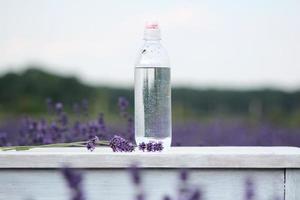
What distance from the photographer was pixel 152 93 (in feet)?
9.78

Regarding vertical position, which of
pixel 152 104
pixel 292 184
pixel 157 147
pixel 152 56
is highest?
pixel 152 56

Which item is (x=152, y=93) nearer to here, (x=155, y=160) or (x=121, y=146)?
(x=121, y=146)

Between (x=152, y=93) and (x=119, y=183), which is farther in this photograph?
(x=152, y=93)

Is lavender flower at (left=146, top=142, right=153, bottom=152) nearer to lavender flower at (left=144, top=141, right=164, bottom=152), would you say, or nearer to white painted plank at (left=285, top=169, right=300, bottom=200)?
lavender flower at (left=144, top=141, right=164, bottom=152)

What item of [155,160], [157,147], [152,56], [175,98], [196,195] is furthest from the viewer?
[175,98]

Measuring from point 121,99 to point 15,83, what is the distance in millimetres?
12382

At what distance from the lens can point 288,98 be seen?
1333 cm

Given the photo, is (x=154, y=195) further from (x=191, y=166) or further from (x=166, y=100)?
(x=166, y=100)

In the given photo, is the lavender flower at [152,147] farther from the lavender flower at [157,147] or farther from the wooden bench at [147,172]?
the wooden bench at [147,172]

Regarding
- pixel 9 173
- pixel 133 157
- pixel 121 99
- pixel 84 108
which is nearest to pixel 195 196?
pixel 133 157

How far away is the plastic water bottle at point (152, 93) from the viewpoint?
295cm

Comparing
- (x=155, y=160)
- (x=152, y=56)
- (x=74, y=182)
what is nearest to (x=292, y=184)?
(x=155, y=160)

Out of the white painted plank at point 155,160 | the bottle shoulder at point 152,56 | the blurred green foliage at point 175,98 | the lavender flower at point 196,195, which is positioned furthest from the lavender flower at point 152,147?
the blurred green foliage at point 175,98

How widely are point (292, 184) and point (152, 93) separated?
25.1 inches
